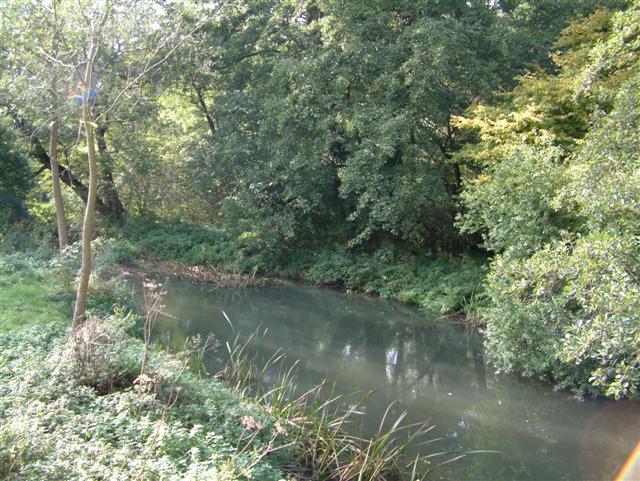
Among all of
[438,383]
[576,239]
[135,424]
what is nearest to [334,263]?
[438,383]

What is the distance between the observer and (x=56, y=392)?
571 centimetres

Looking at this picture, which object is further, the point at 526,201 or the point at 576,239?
the point at 526,201

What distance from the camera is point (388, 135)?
1562cm

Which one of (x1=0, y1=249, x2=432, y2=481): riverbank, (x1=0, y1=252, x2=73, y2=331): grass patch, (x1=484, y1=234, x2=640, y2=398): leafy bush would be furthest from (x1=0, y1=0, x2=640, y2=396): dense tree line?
(x1=0, y1=249, x2=432, y2=481): riverbank

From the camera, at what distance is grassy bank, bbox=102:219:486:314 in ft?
51.4

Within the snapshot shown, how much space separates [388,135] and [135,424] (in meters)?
12.0

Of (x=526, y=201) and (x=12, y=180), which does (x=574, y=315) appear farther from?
(x=12, y=180)

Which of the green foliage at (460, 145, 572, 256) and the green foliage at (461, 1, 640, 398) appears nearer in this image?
the green foliage at (461, 1, 640, 398)

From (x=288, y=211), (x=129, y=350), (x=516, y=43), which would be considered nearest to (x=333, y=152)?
(x=288, y=211)

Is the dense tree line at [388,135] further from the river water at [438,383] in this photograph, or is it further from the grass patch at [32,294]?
the grass patch at [32,294]

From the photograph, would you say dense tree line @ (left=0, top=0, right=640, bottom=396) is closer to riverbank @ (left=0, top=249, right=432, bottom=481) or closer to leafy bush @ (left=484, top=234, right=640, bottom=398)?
leafy bush @ (left=484, top=234, right=640, bottom=398)

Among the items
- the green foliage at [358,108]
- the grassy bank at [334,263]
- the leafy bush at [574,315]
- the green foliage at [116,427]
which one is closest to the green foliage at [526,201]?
the leafy bush at [574,315]

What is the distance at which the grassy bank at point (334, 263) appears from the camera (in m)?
15.7

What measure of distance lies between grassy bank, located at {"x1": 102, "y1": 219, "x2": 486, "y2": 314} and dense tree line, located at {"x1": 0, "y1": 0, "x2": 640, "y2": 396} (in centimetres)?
58
